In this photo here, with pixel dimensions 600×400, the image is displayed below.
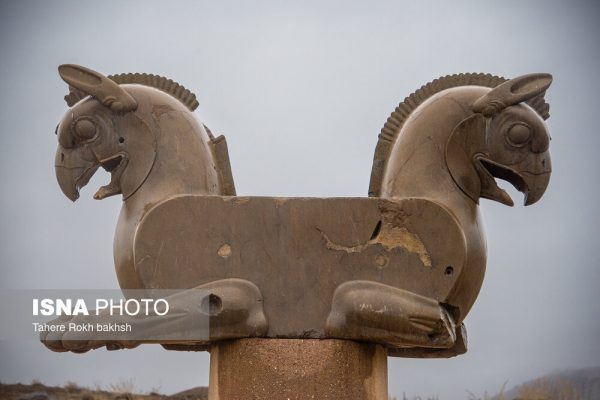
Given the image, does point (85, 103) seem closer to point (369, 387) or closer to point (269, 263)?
point (269, 263)

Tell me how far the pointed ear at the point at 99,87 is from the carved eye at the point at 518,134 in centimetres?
220

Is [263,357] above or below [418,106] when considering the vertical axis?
below

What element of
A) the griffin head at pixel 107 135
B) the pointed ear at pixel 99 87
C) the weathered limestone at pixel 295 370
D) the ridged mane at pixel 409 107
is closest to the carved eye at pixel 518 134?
the ridged mane at pixel 409 107

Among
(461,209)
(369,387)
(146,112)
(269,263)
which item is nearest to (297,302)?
(269,263)

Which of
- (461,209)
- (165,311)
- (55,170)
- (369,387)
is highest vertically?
(55,170)

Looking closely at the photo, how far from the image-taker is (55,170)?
5988 mm

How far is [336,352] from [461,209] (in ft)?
3.66

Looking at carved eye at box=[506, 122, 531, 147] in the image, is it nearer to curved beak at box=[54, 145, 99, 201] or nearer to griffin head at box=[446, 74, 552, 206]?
griffin head at box=[446, 74, 552, 206]

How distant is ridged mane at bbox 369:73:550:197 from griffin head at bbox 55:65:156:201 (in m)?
1.35

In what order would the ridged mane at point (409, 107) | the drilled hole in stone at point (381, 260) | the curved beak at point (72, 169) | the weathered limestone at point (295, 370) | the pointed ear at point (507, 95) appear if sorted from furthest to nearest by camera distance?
the ridged mane at point (409, 107) < the curved beak at point (72, 169) < the pointed ear at point (507, 95) < the drilled hole in stone at point (381, 260) < the weathered limestone at point (295, 370)

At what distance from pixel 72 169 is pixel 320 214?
155 centimetres

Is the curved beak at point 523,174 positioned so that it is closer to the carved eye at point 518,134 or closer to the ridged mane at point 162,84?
the carved eye at point 518,134

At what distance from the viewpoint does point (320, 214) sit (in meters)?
Answer: 5.51

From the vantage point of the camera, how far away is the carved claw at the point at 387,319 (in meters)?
5.32
